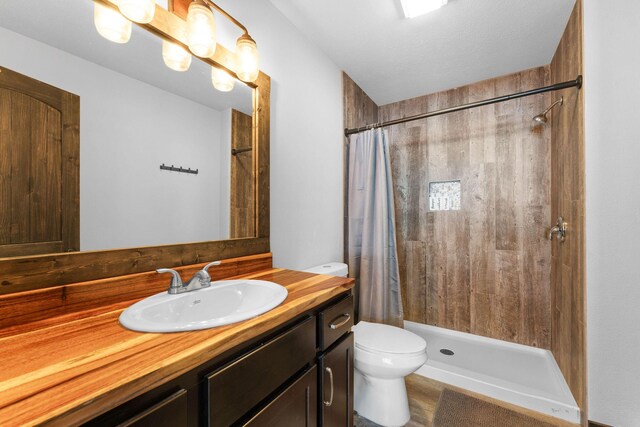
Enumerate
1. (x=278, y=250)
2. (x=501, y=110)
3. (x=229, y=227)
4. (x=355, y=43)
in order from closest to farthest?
(x=229, y=227)
(x=278, y=250)
(x=355, y=43)
(x=501, y=110)

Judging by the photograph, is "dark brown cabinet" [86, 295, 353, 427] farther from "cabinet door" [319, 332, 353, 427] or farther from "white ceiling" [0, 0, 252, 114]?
"white ceiling" [0, 0, 252, 114]

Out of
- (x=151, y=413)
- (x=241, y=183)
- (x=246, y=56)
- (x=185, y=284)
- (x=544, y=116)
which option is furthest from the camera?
(x=544, y=116)

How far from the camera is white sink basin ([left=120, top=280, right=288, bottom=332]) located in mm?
659

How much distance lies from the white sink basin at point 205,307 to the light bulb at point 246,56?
3.10 ft

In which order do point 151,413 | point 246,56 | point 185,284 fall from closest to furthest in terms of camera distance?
point 151,413 → point 185,284 → point 246,56

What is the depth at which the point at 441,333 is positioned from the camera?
2.44 meters

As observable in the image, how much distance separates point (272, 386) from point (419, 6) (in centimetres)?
199

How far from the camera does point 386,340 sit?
5.07 feet

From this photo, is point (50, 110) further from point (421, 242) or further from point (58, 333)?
point (421, 242)

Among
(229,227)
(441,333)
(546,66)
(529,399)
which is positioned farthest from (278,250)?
(546,66)

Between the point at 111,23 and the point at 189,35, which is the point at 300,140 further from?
the point at 111,23

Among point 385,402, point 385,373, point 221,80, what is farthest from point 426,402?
point 221,80

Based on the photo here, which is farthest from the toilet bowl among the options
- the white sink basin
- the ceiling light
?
the ceiling light

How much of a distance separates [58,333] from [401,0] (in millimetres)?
2006
